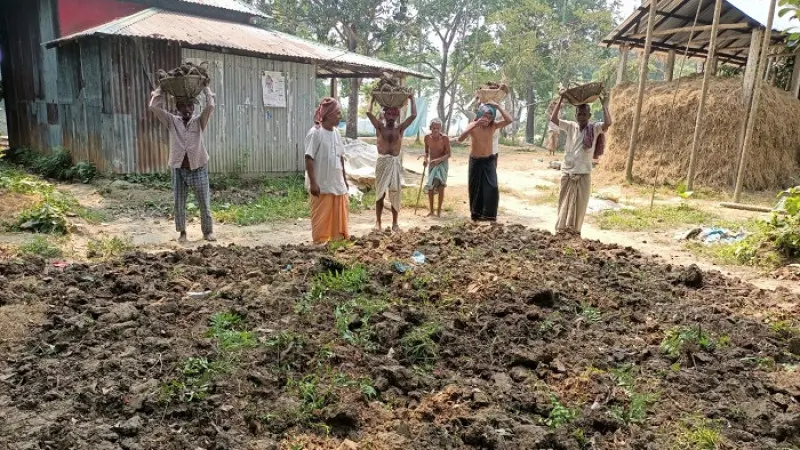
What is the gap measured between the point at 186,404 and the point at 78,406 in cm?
48

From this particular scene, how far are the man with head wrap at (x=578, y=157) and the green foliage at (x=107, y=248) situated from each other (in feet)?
16.2

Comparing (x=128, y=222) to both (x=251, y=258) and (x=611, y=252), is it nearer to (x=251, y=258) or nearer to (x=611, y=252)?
(x=251, y=258)

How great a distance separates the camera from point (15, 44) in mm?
13398

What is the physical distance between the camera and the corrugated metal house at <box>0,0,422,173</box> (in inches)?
400

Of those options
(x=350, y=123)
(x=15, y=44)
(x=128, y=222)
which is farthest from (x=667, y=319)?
(x=350, y=123)

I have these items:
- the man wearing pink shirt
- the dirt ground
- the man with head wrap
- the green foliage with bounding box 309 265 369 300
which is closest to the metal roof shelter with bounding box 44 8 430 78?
the dirt ground

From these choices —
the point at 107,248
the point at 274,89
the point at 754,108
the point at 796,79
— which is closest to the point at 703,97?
the point at 754,108

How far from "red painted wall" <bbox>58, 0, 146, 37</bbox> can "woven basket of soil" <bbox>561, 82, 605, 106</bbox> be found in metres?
10.8

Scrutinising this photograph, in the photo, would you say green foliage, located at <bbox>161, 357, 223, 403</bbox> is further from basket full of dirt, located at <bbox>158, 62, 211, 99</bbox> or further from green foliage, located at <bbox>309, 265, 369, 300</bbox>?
basket full of dirt, located at <bbox>158, 62, 211, 99</bbox>

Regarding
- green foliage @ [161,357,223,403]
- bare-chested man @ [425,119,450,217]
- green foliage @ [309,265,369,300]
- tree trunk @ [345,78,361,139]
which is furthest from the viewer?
tree trunk @ [345,78,361,139]

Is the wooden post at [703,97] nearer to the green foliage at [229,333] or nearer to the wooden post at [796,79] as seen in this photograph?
the wooden post at [796,79]

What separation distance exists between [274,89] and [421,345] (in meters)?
9.45

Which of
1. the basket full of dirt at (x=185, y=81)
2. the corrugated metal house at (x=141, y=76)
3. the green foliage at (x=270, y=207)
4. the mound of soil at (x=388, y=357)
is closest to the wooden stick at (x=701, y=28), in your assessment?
the corrugated metal house at (x=141, y=76)

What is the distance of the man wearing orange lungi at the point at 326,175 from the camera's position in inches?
229
